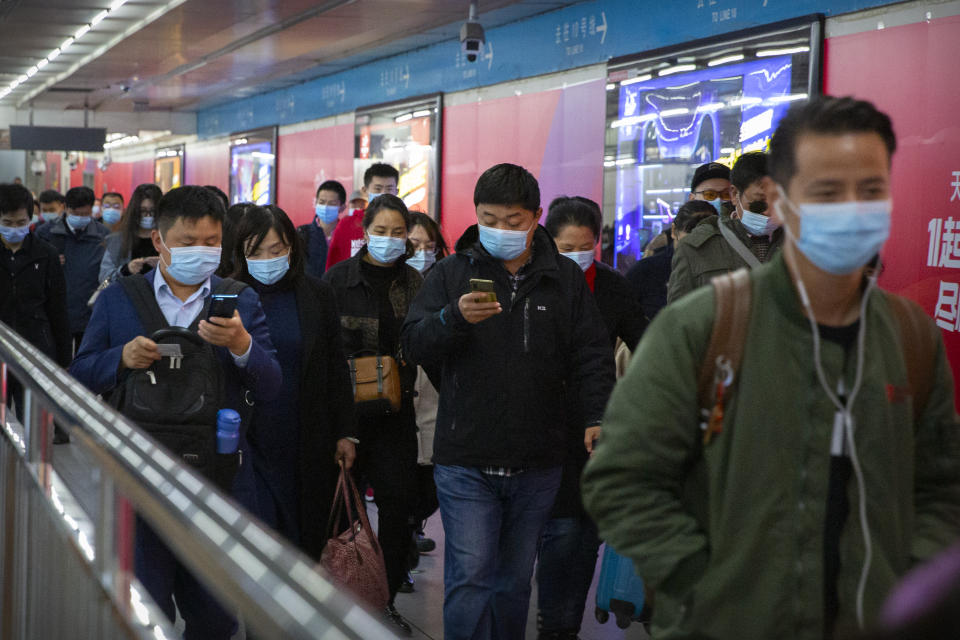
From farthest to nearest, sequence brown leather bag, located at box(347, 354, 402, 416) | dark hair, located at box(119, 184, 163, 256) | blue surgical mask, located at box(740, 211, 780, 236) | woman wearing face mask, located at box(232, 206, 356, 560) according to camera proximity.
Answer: dark hair, located at box(119, 184, 163, 256) < brown leather bag, located at box(347, 354, 402, 416) < blue surgical mask, located at box(740, 211, 780, 236) < woman wearing face mask, located at box(232, 206, 356, 560)

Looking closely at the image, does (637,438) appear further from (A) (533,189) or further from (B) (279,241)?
(B) (279,241)

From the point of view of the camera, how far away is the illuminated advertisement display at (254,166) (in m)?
18.0

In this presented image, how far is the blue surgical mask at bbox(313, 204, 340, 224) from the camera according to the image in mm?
9328

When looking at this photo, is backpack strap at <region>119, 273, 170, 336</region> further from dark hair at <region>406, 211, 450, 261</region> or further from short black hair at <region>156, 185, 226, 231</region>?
dark hair at <region>406, 211, 450, 261</region>

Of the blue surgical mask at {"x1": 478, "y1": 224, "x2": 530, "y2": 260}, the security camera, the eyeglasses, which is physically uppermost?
the security camera

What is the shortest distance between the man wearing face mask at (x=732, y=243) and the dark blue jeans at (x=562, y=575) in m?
1.02

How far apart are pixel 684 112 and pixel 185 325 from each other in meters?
5.80

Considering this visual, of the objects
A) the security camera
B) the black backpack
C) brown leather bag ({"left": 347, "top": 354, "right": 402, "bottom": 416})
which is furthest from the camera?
the security camera

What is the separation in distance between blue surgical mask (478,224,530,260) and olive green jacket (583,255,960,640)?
1.93 m

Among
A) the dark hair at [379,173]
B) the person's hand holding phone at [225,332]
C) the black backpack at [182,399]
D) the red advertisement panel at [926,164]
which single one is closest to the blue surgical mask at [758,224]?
the person's hand holding phone at [225,332]

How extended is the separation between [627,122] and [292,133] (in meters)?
9.11

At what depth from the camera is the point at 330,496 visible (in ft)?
13.6

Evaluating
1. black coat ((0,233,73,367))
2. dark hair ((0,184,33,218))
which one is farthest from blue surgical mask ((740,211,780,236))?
dark hair ((0,184,33,218))

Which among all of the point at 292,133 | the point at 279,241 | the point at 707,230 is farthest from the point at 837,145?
the point at 292,133
